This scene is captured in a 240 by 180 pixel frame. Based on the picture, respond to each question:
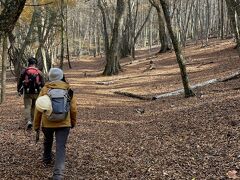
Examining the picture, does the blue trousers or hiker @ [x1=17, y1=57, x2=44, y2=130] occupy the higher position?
hiker @ [x1=17, y1=57, x2=44, y2=130]

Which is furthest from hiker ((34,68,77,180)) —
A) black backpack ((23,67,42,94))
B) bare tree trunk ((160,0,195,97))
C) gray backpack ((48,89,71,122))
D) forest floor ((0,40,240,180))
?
bare tree trunk ((160,0,195,97))

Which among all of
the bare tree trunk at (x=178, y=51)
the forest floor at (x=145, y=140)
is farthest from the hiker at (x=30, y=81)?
the bare tree trunk at (x=178, y=51)

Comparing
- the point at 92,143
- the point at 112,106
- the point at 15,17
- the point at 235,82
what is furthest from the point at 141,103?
the point at 15,17

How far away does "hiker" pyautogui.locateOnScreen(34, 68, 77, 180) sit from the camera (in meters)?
6.59

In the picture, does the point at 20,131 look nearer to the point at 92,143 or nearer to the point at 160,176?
the point at 92,143

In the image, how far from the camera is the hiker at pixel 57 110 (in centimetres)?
659

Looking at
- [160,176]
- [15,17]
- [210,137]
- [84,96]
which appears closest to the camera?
[15,17]

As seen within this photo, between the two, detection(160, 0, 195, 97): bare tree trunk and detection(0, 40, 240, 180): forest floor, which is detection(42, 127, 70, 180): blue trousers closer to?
detection(0, 40, 240, 180): forest floor

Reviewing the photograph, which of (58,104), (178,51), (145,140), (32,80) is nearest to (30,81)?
(32,80)

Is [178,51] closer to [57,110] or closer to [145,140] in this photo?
[145,140]

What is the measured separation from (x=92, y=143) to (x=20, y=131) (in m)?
2.64

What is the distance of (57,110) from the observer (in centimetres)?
660

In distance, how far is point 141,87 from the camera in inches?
860

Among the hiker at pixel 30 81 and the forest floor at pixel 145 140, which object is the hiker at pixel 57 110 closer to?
the forest floor at pixel 145 140
